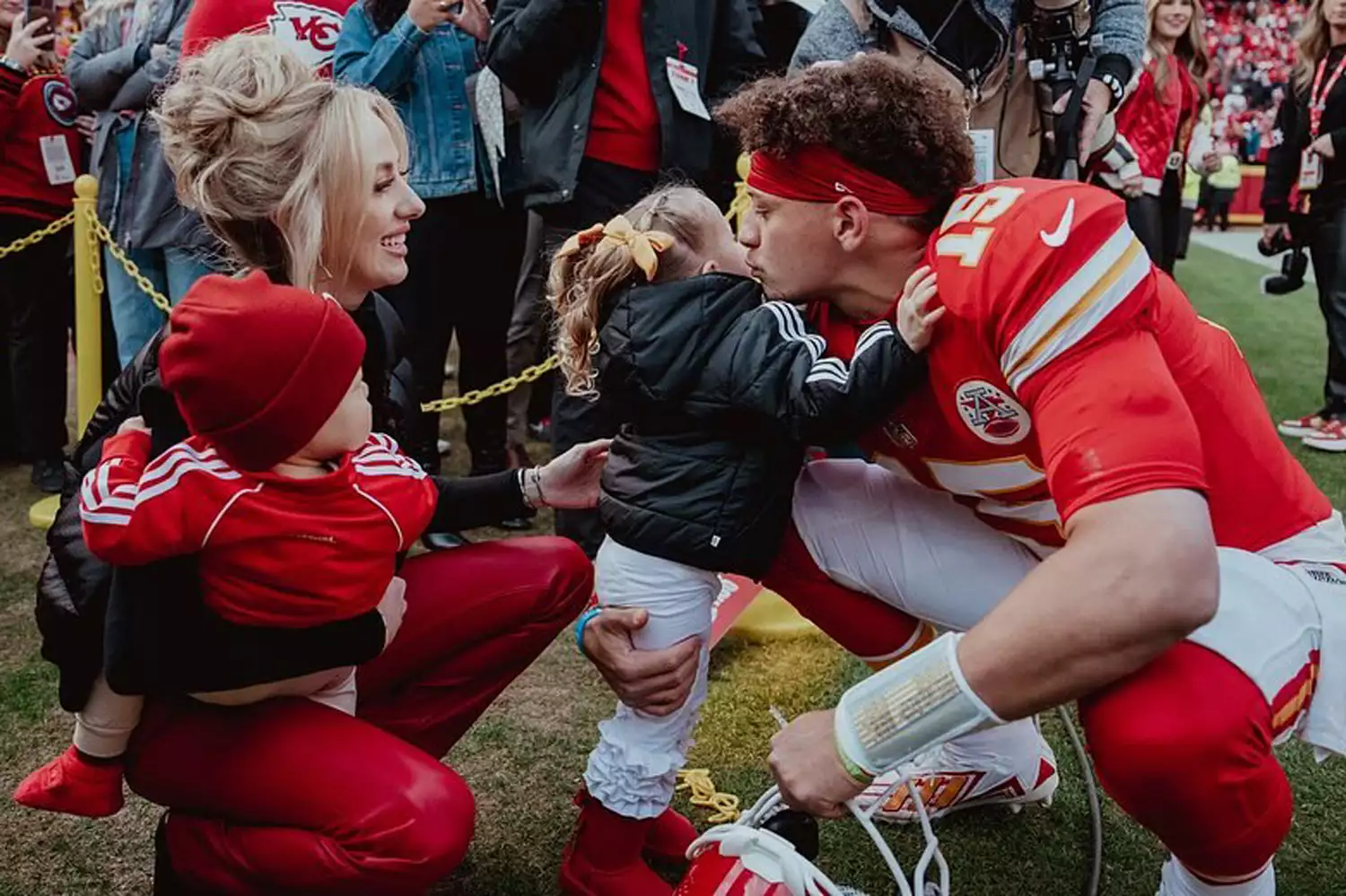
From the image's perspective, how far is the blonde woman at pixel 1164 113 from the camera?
6129 mm

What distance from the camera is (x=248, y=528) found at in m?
1.63

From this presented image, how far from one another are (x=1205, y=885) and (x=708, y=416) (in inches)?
39.1

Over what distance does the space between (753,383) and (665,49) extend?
2.09 meters

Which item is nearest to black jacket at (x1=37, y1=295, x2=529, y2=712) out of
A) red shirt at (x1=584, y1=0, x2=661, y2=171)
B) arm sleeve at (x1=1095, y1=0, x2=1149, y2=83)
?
red shirt at (x1=584, y1=0, x2=661, y2=171)

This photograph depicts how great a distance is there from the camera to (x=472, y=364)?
446 centimetres

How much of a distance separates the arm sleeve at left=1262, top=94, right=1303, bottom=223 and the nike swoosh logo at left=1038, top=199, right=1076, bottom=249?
17.3 feet

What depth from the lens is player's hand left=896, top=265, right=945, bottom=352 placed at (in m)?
1.71

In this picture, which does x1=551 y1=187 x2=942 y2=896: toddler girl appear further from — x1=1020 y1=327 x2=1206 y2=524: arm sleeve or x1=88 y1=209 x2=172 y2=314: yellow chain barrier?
x1=88 y1=209 x2=172 y2=314: yellow chain barrier

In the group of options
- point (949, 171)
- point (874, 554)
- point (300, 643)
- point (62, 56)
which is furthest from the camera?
point (62, 56)

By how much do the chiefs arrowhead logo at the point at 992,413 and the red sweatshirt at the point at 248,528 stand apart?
2.70 feet

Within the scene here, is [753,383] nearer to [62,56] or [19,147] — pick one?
[19,147]

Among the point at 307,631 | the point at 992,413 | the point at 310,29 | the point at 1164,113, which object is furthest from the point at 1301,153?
the point at 307,631

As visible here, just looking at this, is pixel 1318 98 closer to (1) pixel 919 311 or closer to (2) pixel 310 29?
(2) pixel 310 29

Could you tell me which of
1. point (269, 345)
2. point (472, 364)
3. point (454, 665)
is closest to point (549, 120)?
point (472, 364)
